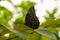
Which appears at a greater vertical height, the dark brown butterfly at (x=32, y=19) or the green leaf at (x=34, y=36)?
the dark brown butterfly at (x=32, y=19)

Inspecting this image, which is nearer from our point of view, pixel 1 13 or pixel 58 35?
pixel 58 35

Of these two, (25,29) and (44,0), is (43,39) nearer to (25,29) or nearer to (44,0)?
(25,29)

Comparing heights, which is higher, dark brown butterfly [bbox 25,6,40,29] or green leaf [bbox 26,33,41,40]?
dark brown butterfly [bbox 25,6,40,29]

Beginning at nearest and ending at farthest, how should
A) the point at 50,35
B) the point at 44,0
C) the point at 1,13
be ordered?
the point at 50,35
the point at 1,13
the point at 44,0

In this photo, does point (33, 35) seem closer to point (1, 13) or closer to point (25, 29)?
point (25, 29)

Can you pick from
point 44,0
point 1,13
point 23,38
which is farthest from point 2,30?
point 44,0

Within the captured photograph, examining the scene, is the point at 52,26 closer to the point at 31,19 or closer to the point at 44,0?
the point at 31,19

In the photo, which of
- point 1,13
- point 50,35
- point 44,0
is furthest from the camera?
point 44,0

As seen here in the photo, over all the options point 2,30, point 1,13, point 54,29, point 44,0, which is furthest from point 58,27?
point 44,0

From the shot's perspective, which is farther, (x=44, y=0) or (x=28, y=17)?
(x=44, y=0)
